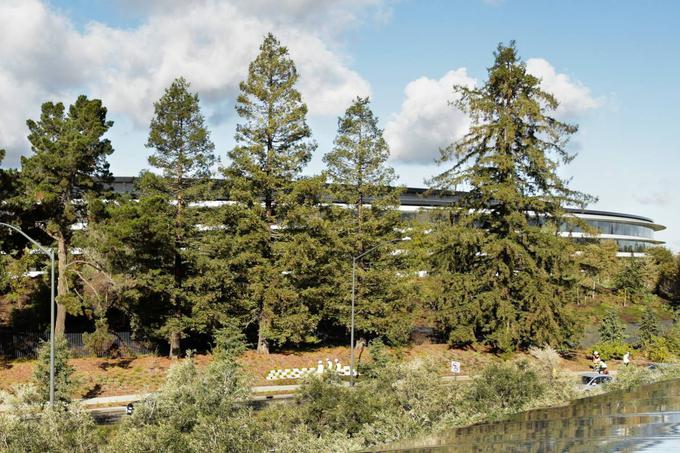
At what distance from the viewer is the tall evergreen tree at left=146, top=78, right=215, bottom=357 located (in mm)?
40438

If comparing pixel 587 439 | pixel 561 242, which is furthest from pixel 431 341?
pixel 587 439

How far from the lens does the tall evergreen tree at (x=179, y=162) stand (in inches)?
1592

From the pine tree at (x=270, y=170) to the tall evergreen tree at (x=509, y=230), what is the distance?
10.8 meters

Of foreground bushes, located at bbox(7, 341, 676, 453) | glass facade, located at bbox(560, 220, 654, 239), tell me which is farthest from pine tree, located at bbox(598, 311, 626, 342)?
glass facade, located at bbox(560, 220, 654, 239)

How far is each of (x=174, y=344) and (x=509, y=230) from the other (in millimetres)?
23448

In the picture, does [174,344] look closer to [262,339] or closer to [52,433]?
[262,339]

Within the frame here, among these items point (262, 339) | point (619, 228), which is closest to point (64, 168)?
point (262, 339)

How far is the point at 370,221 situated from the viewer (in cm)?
4431

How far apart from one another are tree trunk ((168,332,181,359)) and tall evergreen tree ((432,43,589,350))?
17.9 m

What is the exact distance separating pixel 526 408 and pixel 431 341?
26.8 metres

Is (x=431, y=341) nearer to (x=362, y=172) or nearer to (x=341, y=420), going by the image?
(x=362, y=172)

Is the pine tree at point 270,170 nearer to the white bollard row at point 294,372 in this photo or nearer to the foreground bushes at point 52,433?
the white bollard row at point 294,372

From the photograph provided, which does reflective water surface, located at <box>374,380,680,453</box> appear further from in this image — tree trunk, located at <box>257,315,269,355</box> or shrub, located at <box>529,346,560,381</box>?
tree trunk, located at <box>257,315,269,355</box>

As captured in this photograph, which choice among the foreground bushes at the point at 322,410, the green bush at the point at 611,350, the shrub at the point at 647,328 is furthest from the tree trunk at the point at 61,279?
Result: the shrub at the point at 647,328
